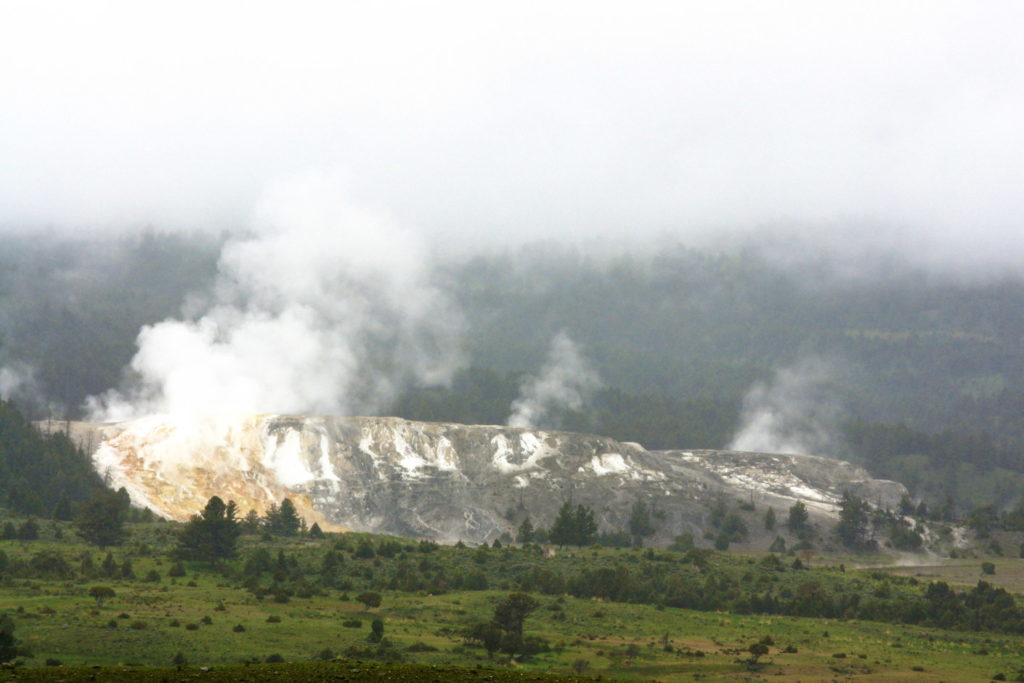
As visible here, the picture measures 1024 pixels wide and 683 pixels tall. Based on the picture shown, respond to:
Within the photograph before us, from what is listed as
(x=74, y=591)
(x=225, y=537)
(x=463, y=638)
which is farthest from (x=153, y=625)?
(x=225, y=537)

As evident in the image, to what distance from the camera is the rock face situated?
543ft

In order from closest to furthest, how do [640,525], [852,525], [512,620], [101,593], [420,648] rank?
1. [420,648]
2. [101,593]
3. [512,620]
4. [640,525]
5. [852,525]

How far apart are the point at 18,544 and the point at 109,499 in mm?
10938

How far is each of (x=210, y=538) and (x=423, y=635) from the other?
3397 cm

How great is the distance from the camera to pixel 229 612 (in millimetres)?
75500

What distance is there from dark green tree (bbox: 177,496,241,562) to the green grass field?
9.56ft

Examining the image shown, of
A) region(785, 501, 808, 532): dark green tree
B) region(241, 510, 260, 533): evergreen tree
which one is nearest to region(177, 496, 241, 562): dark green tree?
region(241, 510, 260, 533): evergreen tree

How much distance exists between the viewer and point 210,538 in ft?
327

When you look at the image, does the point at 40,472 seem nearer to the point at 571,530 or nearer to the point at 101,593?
the point at 571,530

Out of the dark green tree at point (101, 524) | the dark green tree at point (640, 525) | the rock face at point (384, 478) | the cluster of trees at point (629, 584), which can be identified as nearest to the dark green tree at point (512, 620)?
the cluster of trees at point (629, 584)

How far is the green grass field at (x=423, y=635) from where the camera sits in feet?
204

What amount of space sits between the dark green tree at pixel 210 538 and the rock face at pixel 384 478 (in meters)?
54.9

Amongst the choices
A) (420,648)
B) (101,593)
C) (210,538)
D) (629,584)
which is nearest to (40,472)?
(210,538)

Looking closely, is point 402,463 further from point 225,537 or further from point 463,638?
point 463,638
